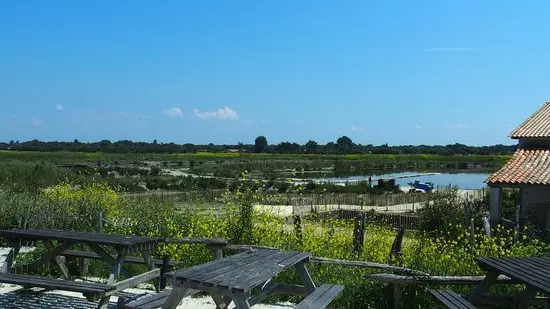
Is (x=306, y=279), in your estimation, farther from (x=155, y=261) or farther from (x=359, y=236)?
(x=359, y=236)

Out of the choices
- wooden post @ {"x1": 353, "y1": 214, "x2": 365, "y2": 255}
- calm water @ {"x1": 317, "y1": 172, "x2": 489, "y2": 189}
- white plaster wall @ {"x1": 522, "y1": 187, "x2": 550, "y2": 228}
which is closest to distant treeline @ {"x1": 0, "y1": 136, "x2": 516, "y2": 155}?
calm water @ {"x1": 317, "y1": 172, "x2": 489, "y2": 189}

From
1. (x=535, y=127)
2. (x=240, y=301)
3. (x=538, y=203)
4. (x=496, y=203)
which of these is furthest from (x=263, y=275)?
(x=535, y=127)

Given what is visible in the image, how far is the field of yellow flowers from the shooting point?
8.14 meters

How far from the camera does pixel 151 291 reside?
28.6ft

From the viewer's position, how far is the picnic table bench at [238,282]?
489 centimetres

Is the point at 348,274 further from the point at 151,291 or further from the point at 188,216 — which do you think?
the point at 188,216

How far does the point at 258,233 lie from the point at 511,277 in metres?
5.00

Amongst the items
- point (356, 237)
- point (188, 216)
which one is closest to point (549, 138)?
point (356, 237)

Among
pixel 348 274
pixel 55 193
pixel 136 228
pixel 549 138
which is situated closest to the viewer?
pixel 348 274

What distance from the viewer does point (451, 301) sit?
5996 mm

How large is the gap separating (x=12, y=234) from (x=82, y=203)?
5.15 m

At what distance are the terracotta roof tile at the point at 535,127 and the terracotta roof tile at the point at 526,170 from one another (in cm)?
64

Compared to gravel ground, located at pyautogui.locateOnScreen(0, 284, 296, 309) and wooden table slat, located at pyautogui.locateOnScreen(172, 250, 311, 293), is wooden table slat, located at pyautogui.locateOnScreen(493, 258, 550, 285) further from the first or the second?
gravel ground, located at pyautogui.locateOnScreen(0, 284, 296, 309)

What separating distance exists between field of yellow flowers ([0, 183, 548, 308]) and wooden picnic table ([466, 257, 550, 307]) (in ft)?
3.39
